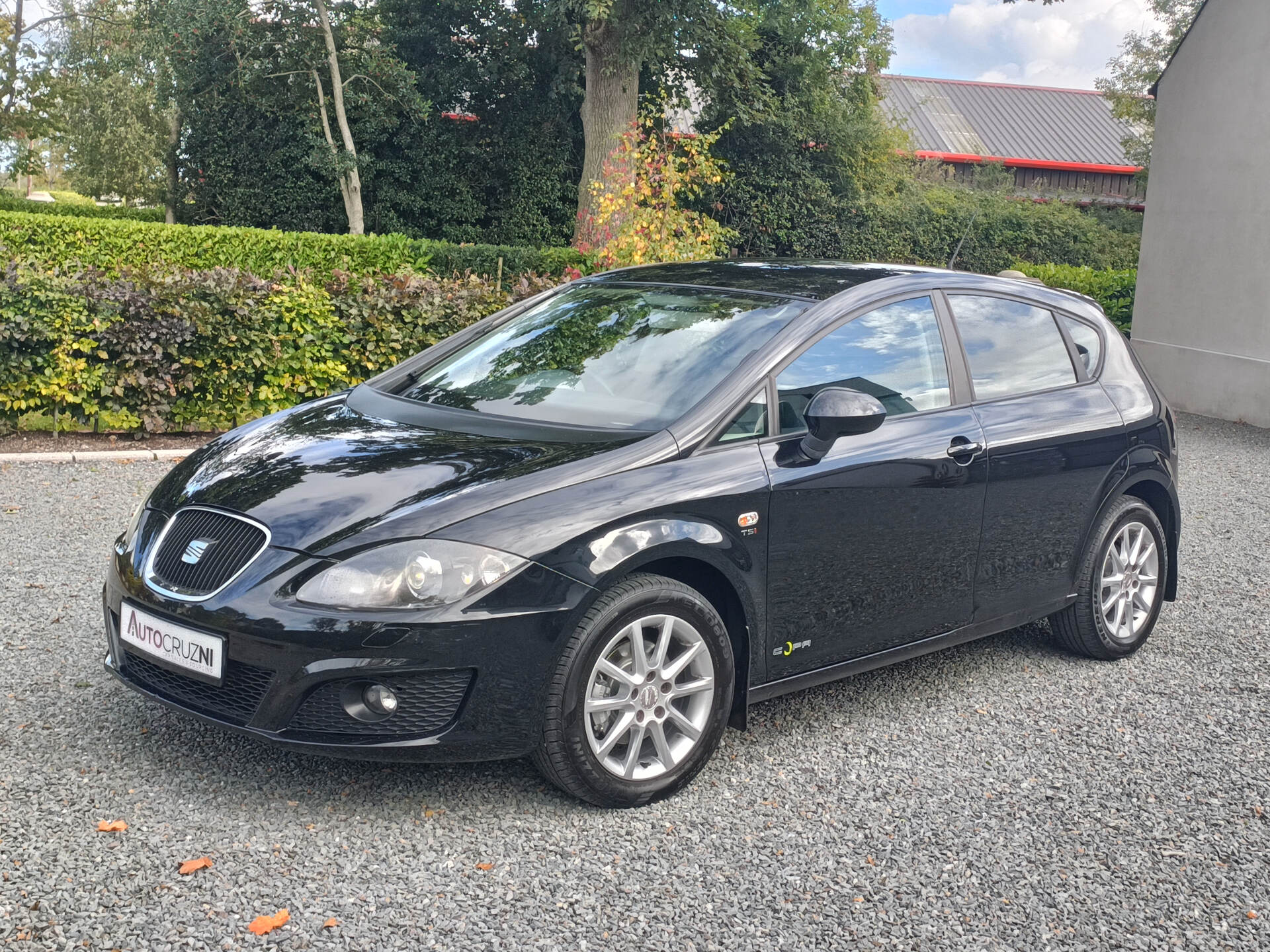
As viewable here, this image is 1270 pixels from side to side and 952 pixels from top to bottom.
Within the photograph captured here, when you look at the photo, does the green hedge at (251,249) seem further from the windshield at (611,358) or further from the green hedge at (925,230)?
the windshield at (611,358)

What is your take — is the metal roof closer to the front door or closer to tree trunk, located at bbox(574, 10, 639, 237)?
tree trunk, located at bbox(574, 10, 639, 237)

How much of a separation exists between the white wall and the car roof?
1109cm

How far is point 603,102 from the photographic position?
72.1 feet

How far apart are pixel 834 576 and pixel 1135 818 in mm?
1204

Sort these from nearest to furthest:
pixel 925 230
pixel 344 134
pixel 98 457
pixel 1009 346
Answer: pixel 1009 346 < pixel 98 457 < pixel 344 134 < pixel 925 230

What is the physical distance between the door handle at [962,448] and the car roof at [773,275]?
0.69 metres

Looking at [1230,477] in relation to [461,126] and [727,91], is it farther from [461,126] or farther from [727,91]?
[461,126]

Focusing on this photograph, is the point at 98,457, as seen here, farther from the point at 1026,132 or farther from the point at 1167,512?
the point at 1026,132

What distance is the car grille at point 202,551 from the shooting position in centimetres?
346

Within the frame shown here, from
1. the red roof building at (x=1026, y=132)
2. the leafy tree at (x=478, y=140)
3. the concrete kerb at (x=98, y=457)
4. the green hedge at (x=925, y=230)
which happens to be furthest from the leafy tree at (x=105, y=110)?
the red roof building at (x=1026, y=132)

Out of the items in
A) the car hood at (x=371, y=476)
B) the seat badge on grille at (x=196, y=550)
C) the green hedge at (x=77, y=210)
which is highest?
the green hedge at (x=77, y=210)

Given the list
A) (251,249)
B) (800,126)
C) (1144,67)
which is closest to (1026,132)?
(1144,67)

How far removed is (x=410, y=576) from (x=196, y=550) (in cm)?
73

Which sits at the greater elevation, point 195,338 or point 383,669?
point 195,338
